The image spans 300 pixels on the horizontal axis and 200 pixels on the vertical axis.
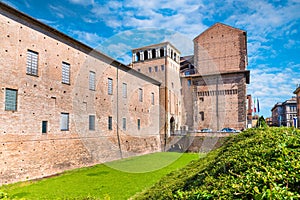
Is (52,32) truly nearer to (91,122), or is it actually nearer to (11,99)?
(11,99)

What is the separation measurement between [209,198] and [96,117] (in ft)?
60.9

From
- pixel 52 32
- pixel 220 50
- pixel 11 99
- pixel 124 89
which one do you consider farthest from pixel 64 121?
pixel 220 50

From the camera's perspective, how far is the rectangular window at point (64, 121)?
16392 mm

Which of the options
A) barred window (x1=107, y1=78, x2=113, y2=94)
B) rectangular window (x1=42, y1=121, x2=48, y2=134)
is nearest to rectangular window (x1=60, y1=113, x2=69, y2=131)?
rectangular window (x1=42, y1=121, x2=48, y2=134)

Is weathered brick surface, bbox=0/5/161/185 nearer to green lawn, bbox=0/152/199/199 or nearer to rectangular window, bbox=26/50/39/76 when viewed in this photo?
rectangular window, bbox=26/50/39/76

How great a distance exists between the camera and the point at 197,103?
36125mm

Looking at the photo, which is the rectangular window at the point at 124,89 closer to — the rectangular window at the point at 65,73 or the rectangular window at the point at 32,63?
the rectangular window at the point at 65,73

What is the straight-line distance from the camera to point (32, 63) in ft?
47.1

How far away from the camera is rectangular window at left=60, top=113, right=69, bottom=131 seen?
53.8ft

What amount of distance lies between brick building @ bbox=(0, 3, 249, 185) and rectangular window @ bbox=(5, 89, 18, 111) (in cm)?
6

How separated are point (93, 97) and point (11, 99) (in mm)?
7480

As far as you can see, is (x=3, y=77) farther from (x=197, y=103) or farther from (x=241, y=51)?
(x=241, y=51)

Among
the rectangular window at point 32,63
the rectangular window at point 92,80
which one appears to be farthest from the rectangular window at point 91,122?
the rectangular window at point 32,63

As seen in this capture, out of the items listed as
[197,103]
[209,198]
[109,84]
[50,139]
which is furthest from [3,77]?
[197,103]
